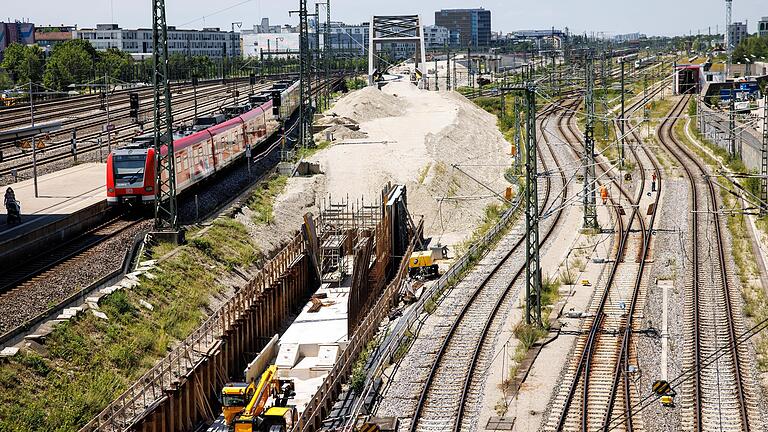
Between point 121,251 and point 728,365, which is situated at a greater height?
point 121,251

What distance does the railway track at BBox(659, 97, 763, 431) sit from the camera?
20.2 meters

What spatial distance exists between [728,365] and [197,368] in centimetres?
1145

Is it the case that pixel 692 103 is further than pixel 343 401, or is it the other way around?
pixel 692 103

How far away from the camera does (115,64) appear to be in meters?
95.2

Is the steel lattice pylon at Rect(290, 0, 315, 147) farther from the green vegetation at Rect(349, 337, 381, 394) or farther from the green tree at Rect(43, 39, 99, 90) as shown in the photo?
the green tree at Rect(43, 39, 99, 90)

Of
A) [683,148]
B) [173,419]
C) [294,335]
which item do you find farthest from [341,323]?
[683,148]

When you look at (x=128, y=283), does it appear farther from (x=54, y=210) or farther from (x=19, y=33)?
(x=19, y=33)

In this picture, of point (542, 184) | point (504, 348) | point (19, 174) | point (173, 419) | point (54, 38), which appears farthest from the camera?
point (54, 38)

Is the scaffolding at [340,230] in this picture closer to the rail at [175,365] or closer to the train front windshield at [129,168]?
the rail at [175,365]

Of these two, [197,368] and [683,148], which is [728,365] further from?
[683,148]

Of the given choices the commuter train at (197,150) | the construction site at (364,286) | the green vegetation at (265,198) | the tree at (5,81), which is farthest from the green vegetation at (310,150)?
the tree at (5,81)

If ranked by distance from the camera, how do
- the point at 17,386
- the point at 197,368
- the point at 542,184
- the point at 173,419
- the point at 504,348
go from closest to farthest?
the point at 17,386 < the point at 173,419 < the point at 197,368 < the point at 504,348 < the point at 542,184

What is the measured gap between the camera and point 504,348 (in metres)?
25.0

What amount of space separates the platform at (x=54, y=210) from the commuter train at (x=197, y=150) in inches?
47.8
